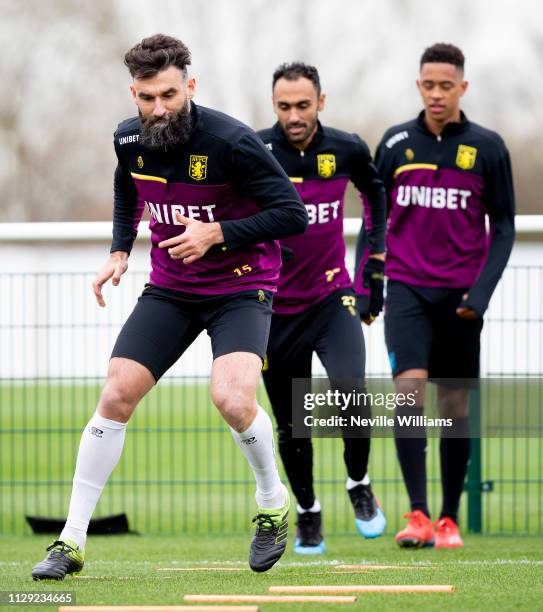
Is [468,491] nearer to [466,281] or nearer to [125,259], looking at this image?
[466,281]

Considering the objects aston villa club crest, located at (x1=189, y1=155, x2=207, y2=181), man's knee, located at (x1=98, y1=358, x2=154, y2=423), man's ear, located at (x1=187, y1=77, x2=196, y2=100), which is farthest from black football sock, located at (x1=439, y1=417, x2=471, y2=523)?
man's ear, located at (x1=187, y1=77, x2=196, y2=100)

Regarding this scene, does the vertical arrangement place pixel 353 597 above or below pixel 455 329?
below

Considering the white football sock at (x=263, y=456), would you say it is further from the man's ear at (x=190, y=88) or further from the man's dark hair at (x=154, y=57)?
the man's dark hair at (x=154, y=57)

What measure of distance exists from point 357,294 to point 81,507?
278 cm

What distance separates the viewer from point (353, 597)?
5551 millimetres

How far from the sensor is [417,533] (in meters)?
8.30

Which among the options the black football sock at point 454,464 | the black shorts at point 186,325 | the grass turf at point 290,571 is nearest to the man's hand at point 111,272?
the black shorts at point 186,325

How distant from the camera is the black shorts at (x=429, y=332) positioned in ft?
27.9

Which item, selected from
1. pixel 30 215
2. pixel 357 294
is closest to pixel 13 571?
pixel 357 294

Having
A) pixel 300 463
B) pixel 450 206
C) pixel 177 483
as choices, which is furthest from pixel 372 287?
pixel 177 483

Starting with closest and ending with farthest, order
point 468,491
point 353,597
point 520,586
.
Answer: point 353,597 → point 520,586 → point 468,491

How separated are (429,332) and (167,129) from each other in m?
2.84

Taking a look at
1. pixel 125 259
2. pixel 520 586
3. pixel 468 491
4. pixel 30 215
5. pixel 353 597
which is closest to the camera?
pixel 353 597

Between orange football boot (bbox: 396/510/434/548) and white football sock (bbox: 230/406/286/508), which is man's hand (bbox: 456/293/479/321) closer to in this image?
orange football boot (bbox: 396/510/434/548)
